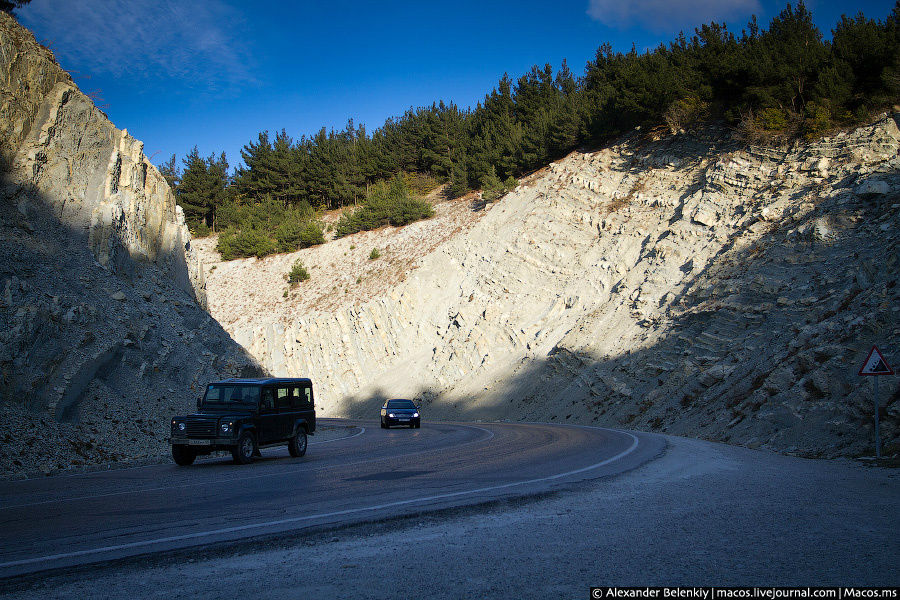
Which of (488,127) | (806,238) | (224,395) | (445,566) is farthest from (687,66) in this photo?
(445,566)

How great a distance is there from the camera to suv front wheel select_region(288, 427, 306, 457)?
1515cm

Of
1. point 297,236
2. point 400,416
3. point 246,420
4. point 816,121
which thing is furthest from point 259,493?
point 297,236

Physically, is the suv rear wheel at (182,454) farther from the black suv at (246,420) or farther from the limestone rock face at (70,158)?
the limestone rock face at (70,158)

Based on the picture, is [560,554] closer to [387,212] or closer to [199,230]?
[387,212]

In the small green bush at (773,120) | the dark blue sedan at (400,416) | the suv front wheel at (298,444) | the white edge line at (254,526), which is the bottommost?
the dark blue sedan at (400,416)

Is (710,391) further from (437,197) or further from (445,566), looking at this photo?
(437,197)

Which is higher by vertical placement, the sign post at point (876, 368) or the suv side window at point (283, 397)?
the sign post at point (876, 368)

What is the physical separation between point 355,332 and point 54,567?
130 feet

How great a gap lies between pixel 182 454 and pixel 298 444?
9.30 ft

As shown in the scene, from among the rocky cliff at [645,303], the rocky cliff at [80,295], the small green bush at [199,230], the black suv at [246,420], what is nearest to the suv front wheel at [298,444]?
the black suv at [246,420]

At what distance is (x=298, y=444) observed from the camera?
50.2 feet

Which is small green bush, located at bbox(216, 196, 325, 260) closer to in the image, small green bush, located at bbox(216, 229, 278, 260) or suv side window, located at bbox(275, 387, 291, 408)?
small green bush, located at bbox(216, 229, 278, 260)

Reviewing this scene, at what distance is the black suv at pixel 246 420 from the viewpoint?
13.4m

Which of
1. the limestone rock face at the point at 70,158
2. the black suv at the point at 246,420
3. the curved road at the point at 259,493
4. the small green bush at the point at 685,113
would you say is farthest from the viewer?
the small green bush at the point at 685,113
